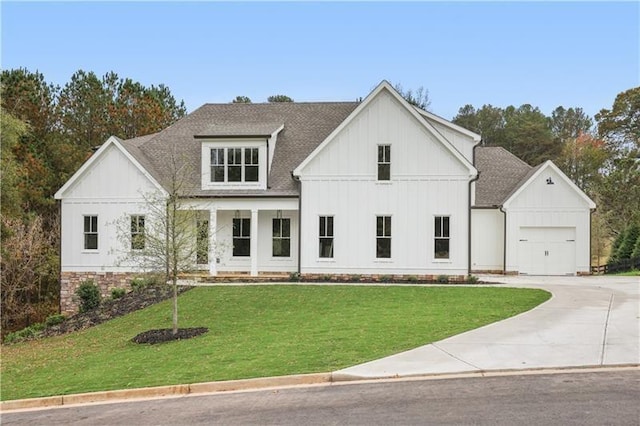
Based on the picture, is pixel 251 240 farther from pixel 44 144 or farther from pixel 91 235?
pixel 44 144

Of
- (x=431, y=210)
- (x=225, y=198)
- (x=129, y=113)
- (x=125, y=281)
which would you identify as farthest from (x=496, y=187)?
(x=129, y=113)

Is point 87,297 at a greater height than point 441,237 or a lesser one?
lesser

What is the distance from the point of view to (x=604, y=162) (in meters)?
51.0

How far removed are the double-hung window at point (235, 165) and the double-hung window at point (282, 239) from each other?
2253 millimetres

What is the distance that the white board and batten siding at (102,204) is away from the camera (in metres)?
24.4

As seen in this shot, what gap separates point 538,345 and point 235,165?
16.5m

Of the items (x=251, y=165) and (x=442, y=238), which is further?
(x=251, y=165)

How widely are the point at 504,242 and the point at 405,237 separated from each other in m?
5.95

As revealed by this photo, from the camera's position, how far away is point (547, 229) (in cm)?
2597

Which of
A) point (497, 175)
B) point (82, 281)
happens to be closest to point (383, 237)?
point (497, 175)

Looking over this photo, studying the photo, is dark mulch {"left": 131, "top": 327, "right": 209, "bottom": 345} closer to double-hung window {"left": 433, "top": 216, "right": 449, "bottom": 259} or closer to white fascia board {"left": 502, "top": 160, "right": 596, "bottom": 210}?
double-hung window {"left": 433, "top": 216, "right": 449, "bottom": 259}

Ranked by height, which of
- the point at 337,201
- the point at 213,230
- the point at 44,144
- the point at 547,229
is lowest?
the point at 213,230

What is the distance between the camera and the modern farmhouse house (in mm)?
22969

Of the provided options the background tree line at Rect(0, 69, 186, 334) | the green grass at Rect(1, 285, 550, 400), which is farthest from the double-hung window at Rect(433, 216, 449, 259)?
the background tree line at Rect(0, 69, 186, 334)
